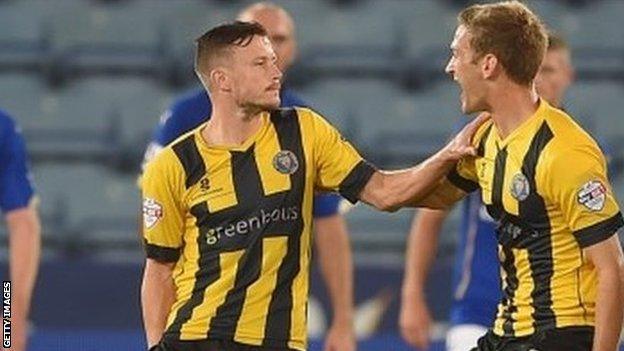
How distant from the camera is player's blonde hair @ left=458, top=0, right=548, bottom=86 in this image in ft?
16.3

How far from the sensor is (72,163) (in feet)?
35.2

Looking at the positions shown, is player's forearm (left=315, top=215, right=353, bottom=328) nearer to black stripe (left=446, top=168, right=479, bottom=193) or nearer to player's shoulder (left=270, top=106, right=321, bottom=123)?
player's shoulder (left=270, top=106, right=321, bottom=123)

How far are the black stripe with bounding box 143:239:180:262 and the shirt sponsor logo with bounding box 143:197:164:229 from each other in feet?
0.22

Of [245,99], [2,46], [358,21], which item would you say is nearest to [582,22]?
[358,21]

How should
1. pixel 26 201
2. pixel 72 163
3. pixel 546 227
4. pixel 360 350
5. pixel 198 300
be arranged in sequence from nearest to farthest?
pixel 546 227 < pixel 198 300 < pixel 26 201 < pixel 360 350 < pixel 72 163

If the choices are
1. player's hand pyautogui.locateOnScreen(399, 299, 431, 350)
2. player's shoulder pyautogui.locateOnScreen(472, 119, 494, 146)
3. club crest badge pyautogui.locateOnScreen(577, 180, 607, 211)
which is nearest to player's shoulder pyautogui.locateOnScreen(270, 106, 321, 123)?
player's shoulder pyautogui.locateOnScreen(472, 119, 494, 146)

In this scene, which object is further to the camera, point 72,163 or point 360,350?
point 72,163

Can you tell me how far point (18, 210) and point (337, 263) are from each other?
129 cm

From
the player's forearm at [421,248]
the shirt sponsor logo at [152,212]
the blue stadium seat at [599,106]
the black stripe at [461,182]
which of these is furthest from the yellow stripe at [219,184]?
the blue stadium seat at [599,106]

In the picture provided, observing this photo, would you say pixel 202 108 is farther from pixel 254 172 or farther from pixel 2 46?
pixel 2 46

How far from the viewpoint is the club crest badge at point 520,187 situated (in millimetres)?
4863

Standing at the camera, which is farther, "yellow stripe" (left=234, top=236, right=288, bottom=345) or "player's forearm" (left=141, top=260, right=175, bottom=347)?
"player's forearm" (left=141, top=260, right=175, bottom=347)

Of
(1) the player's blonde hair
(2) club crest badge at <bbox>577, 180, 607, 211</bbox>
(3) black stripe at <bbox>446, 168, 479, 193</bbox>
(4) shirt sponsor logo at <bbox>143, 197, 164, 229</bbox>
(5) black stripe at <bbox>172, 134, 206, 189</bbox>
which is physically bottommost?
(4) shirt sponsor logo at <bbox>143, 197, 164, 229</bbox>

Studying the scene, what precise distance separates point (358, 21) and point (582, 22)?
1355mm
